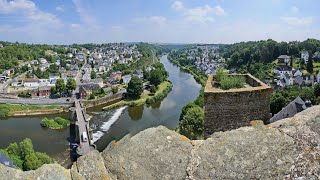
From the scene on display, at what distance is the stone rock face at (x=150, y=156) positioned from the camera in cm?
335

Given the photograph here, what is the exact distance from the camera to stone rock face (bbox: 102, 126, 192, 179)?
3350 millimetres

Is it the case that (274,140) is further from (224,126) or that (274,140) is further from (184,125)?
(184,125)

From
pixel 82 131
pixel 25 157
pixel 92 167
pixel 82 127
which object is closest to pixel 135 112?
pixel 82 127

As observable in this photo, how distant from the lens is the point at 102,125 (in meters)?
37.3

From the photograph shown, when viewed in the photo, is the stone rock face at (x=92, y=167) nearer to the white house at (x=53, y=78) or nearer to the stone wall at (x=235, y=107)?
the stone wall at (x=235, y=107)

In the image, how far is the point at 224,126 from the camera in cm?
713

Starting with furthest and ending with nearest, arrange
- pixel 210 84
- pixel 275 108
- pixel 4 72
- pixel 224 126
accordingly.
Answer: pixel 4 72
pixel 275 108
pixel 210 84
pixel 224 126

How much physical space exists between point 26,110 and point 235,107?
4358 cm

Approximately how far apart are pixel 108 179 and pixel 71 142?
95.4 feet

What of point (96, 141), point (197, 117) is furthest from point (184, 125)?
point (96, 141)

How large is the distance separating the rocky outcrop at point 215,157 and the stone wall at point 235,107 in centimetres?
328

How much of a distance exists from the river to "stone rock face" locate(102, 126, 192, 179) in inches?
931

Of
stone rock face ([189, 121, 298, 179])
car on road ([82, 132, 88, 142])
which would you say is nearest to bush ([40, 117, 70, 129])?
car on road ([82, 132, 88, 142])

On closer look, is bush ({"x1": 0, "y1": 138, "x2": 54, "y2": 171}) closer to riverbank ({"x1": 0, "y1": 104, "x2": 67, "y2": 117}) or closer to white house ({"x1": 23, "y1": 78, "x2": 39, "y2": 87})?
riverbank ({"x1": 0, "y1": 104, "x2": 67, "y2": 117})
